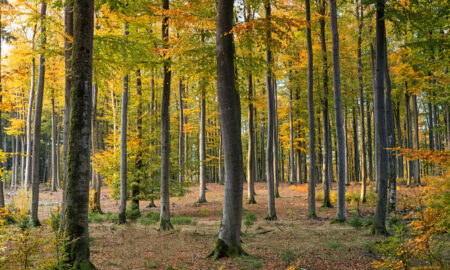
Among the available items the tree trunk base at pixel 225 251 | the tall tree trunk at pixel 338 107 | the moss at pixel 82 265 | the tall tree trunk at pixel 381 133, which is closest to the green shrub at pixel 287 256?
the tree trunk base at pixel 225 251

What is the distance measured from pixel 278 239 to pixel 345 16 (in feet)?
43.8

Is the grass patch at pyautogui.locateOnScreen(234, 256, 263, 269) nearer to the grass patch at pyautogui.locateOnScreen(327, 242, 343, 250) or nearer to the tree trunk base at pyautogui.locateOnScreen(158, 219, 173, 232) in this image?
the grass patch at pyautogui.locateOnScreen(327, 242, 343, 250)

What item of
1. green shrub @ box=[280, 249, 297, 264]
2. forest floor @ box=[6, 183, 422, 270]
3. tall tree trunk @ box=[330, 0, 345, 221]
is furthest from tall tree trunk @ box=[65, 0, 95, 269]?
tall tree trunk @ box=[330, 0, 345, 221]

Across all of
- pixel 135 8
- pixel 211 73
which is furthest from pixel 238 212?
pixel 135 8

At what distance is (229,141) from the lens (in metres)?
7.00

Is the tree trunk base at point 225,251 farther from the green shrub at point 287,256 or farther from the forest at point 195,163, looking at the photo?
the green shrub at point 287,256

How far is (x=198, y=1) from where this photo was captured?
9.25 m

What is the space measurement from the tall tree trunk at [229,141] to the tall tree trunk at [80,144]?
2932 millimetres

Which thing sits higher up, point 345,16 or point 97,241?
point 345,16

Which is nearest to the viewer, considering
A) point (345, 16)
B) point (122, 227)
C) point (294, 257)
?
point (294, 257)

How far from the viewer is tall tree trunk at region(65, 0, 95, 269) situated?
5125 mm

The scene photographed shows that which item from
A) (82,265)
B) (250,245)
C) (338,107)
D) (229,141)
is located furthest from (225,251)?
(338,107)

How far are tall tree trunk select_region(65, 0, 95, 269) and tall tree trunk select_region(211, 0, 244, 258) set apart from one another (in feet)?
9.62

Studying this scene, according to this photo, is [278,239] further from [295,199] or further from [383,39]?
[295,199]
